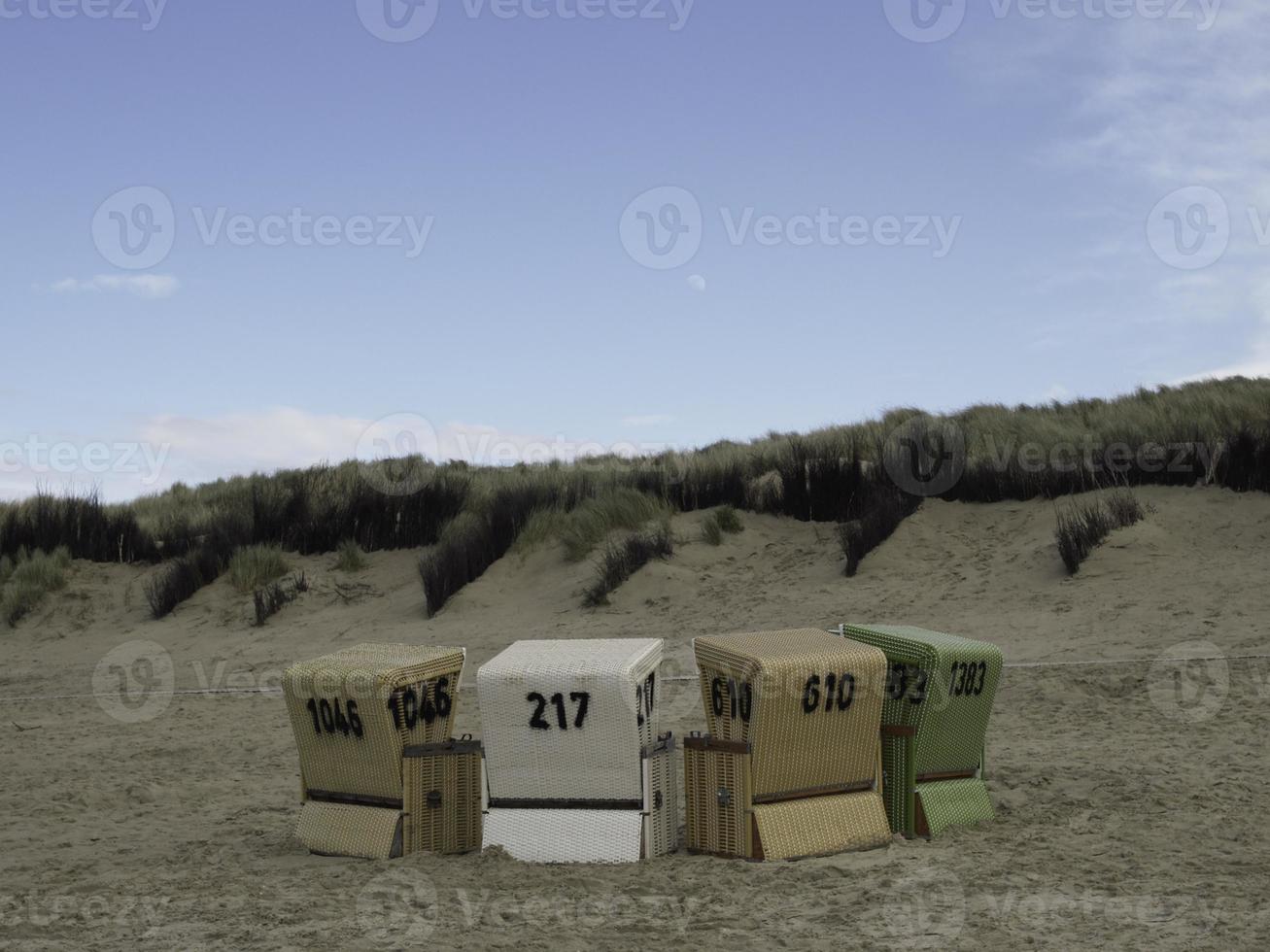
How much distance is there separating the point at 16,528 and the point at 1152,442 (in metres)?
18.4

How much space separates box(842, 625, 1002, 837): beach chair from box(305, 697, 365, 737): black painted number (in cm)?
302

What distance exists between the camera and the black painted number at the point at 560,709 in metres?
7.13

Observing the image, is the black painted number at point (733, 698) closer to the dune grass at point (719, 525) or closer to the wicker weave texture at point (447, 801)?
the wicker weave texture at point (447, 801)

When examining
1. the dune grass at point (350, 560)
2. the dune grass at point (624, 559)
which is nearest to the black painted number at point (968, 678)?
the dune grass at point (624, 559)

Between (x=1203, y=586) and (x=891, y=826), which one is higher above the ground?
(x=1203, y=586)

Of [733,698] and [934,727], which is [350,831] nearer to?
[733,698]

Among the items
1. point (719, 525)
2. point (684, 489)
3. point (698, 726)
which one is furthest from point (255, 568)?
point (698, 726)

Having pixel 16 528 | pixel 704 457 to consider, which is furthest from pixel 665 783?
pixel 16 528

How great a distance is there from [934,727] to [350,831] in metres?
3.40

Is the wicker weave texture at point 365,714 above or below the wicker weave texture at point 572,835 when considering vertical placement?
above

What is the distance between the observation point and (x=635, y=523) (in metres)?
18.5

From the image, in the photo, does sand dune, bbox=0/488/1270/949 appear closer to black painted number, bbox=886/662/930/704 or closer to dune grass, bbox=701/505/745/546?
dune grass, bbox=701/505/745/546

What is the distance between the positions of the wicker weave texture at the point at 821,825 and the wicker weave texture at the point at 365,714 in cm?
204

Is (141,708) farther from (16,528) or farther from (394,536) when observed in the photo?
(16,528)
